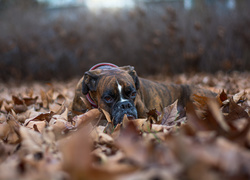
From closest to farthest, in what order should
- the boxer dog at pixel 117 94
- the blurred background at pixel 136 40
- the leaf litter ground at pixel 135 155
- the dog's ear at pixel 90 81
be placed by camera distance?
the leaf litter ground at pixel 135 155 → the boxer dog at pixel 117 94 → the dog's ear at pixel 90 81 → the blurred background at pixel 136 40

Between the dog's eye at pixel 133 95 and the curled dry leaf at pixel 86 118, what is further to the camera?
the dog's eye at pixel 133 95

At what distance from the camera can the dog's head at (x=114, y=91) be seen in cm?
310

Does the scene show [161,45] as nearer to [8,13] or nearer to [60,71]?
[60,71]

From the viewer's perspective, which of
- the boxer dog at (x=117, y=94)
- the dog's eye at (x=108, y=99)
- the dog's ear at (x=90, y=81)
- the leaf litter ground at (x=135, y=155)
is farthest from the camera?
the dog's ear at (x=90, y=81)

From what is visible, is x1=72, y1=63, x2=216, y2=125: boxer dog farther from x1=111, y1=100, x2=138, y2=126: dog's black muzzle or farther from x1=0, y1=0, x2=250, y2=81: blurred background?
x1=0, y1=0, x2=250, y2=81: blurred background

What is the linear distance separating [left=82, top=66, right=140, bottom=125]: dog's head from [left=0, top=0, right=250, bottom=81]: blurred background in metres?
7.31

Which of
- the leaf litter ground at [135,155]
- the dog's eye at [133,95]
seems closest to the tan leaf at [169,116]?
the leaf litter ground at [135,155]

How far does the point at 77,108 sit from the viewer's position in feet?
11.9

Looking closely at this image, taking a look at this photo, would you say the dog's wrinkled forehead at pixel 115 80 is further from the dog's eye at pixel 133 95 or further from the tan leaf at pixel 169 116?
the tan leaf at pixel 169 116

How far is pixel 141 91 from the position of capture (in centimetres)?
392

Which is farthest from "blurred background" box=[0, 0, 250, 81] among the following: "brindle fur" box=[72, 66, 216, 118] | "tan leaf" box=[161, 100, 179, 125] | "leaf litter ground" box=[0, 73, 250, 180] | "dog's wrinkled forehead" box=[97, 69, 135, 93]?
"leaf litter ground" box=[0, 73, 250, 180]

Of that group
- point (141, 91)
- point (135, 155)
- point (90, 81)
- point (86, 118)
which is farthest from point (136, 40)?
point (135, 155)

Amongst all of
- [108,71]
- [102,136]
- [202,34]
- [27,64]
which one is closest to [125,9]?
[202,34]

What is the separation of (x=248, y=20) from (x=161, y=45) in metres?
3.51
